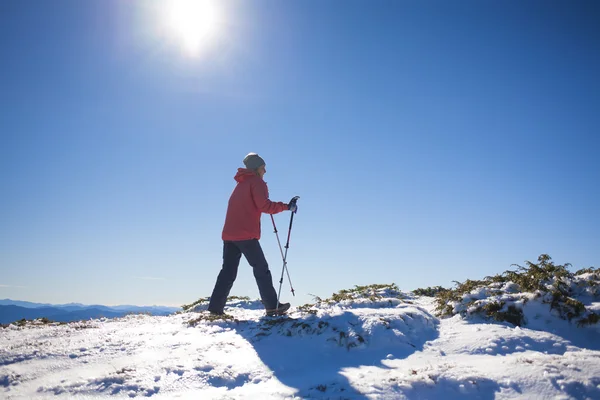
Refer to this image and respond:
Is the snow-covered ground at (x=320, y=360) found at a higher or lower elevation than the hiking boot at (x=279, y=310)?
lower

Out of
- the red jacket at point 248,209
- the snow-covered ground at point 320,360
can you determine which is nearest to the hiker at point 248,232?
the red jacket at point 248,209

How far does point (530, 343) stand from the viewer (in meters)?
4.61

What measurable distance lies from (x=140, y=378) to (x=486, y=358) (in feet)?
13.8

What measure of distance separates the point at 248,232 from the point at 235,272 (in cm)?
121

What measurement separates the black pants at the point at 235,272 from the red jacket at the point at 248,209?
231 millimetres

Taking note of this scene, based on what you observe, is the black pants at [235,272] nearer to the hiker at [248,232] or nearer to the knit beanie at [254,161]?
the hiker at [248,232]

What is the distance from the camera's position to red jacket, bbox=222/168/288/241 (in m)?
7.87

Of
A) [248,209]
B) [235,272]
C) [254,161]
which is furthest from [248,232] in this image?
[254,161]

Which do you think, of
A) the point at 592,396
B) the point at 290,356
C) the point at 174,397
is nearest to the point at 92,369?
the point at 174,397

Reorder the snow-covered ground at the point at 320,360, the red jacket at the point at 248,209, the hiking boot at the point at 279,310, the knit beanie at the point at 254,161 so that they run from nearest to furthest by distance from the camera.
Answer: the snow-covered ground at the point at 320,360
the hiking boot at the point at 279,310
the red jacket at the point at 248,209
the knit beanie at the point at 254,161

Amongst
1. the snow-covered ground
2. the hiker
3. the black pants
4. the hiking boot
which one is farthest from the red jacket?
the snow-covered ground

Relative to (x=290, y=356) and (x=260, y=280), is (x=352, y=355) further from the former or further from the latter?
(x=260, y=280)

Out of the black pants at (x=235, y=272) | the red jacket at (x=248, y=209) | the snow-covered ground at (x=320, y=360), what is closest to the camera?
the snow-covered ground at (x=320, y=360)

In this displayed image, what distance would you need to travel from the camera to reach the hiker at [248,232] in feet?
25.4
